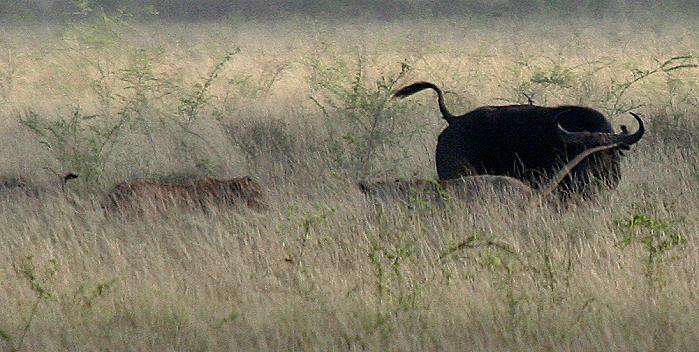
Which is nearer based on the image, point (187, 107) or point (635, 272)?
point (635, 272)

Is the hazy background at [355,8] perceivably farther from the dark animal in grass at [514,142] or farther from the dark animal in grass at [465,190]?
the dark animal in grass at [465,190]

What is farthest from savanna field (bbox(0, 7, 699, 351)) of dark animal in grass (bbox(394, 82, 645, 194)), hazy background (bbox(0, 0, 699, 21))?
hazy background (bbox(0, 0, 699, 21))

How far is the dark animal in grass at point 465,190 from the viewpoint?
740 centimetres

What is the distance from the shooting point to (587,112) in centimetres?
888

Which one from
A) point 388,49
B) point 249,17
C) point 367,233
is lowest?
point 249,17

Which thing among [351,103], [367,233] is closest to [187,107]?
[351,103]

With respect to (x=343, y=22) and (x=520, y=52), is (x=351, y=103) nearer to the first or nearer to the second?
(x=520, y=52)

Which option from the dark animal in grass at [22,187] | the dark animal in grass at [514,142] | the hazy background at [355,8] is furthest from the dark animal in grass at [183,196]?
the hazy background at [355,8]

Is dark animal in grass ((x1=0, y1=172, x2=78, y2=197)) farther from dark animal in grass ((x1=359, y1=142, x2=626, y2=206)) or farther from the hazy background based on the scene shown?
the hazy background

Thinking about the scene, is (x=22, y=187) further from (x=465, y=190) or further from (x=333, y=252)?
(x=465, y=190)

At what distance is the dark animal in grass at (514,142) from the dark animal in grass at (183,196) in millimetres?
1760

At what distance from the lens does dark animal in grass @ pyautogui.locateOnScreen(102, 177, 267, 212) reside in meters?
7.57

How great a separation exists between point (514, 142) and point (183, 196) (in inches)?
100

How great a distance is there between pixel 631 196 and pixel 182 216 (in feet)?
9.54
